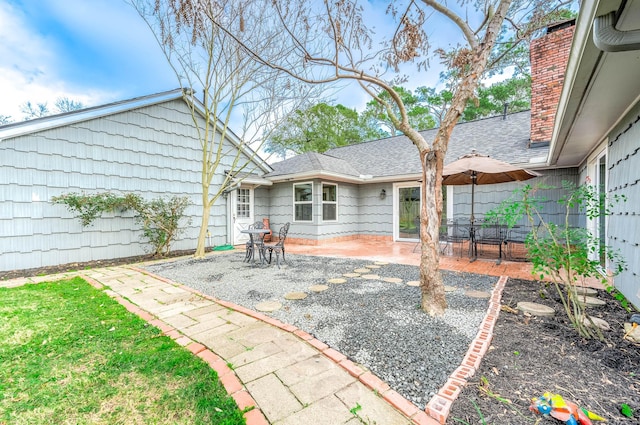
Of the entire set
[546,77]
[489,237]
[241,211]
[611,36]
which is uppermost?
[546,77]

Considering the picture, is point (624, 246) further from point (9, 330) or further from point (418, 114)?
point (418, 114)

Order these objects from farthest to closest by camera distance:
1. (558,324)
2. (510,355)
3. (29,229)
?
(29,229) → (558,324) → (510,355)

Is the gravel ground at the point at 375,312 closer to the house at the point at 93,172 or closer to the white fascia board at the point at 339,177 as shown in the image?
the house at the point at 93,172

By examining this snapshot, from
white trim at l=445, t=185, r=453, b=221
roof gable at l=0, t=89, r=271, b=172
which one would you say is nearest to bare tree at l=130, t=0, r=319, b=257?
roof gable at l=0, t=89, r=271, b=172

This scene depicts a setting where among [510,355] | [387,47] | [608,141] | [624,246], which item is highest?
[387,47]

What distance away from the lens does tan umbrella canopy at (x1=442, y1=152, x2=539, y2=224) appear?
5598mm

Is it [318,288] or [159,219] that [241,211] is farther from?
[318,288]

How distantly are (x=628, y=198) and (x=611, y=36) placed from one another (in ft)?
8.62

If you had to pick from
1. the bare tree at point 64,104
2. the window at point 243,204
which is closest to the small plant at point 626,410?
the window at point 243,204

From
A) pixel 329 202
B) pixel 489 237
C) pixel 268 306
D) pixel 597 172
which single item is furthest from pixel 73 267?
pixel 597 172

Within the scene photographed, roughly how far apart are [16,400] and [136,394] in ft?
2.53

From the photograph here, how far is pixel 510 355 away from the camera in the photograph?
2.33m

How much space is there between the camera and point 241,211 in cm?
1005

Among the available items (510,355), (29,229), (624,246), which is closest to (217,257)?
(29,229)
